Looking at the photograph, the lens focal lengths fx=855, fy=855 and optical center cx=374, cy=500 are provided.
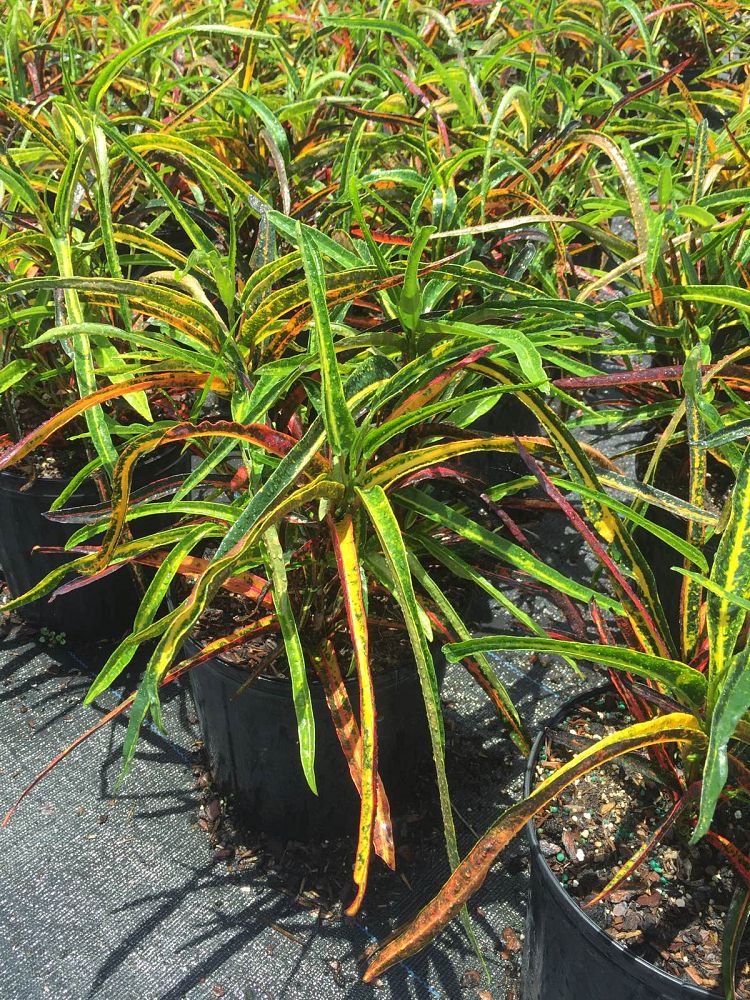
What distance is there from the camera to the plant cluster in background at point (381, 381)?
0.68 m

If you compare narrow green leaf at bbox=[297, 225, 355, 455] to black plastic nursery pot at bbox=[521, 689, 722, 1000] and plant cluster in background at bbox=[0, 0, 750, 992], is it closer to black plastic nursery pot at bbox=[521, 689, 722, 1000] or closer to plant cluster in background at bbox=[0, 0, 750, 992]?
plant cluster in background at bbox=[0, 0, 750, 992]

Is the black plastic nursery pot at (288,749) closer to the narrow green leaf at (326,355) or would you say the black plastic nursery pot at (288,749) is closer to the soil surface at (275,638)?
the soil surface at (275,638)

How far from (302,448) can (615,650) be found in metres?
0.30

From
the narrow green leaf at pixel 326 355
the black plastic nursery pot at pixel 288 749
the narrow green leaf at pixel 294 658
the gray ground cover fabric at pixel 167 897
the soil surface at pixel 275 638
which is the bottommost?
the gray ground cover fabric at pixel 167 897

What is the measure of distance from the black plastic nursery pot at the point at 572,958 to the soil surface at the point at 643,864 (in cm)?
2

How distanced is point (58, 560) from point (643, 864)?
35.4 inches

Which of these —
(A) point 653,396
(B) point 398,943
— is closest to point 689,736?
(B) point 398,943

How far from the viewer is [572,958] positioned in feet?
2.26

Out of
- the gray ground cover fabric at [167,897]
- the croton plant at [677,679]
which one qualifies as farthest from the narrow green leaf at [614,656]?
the gray ground cover fabric at [167,897]

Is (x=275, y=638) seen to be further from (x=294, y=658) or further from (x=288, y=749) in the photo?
(x=294, y=658)

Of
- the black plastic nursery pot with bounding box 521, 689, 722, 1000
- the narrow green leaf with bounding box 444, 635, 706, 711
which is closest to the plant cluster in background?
the narrow green leaf with bounding box 444, 635, 706, 711

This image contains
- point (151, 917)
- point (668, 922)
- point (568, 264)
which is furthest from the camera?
point (568, 264)

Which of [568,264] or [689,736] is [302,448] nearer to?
[689,736]

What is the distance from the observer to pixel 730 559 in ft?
2.07
